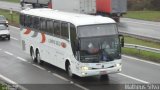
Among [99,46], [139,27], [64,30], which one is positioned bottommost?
[139,27]

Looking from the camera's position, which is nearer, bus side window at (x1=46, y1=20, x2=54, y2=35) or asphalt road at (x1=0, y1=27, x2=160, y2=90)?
asphalt road at (x1=0, y1=27, x2=160, y2=90)

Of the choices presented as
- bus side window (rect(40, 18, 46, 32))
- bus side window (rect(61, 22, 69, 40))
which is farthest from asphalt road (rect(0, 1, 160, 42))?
bus side window (rect(61, 22, 69, 40))

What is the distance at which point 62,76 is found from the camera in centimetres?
2253

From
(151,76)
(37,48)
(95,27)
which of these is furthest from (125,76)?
(37,48)

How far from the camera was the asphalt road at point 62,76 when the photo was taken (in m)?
20.1

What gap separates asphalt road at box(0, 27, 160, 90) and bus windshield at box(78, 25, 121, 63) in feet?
3.59

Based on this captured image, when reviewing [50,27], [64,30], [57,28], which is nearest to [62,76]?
[64,30]

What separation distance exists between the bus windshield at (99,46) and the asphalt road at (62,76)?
1.09 metres

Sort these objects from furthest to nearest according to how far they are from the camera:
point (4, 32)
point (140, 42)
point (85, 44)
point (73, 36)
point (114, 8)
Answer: point (114, 8) → point (4, 32) → point (140, 42) → point (73, 36) → point (85, 44)

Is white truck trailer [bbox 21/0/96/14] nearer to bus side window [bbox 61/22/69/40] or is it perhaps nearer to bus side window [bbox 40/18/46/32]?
bus side window [bbox 40/18/46/32]

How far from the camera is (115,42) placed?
20.7 metres

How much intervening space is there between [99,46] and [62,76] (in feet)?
9.88

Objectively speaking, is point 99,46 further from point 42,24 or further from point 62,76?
point 42,24

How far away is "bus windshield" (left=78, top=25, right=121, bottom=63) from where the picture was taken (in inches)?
798
